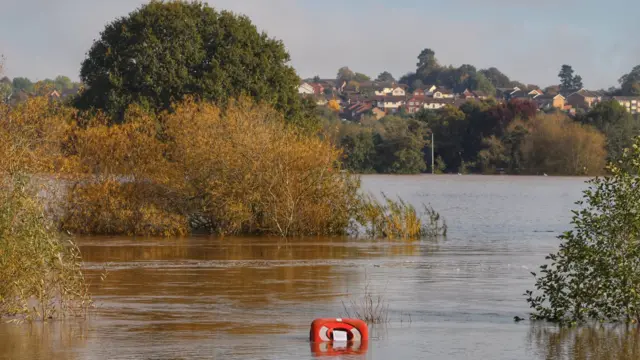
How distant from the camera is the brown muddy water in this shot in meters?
15.8

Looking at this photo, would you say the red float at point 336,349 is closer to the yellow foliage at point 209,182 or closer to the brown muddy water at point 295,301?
the brown muddy water at point 295,301

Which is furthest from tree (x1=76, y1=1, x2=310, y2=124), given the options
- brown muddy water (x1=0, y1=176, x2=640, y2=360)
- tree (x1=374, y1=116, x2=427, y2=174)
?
tree (x1=374, y1=116, x2=427, y2=174)

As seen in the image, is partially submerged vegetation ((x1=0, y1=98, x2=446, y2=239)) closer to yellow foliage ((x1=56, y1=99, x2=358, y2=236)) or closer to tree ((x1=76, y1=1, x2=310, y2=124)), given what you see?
yellow foliage ((x1=56, y1=99, x2=358, y2=236))

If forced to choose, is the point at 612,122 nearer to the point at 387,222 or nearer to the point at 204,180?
the point at 387,222

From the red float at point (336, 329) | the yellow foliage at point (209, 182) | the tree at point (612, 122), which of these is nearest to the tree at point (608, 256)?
the red float at point (336, 329)

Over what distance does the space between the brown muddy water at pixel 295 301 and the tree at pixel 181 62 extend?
17939mm

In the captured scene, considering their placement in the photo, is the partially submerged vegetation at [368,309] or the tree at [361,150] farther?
the tree at [361,150]

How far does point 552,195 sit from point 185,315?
55488mm

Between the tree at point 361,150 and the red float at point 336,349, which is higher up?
the tree at point 361,150

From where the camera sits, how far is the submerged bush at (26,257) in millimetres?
16750

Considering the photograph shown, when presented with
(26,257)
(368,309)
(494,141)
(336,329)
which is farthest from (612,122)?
(26,257)

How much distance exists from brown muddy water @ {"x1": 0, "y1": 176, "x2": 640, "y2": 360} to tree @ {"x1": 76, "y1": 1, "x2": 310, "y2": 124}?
17.9 metres

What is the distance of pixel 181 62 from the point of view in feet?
170

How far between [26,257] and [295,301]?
5.24m
